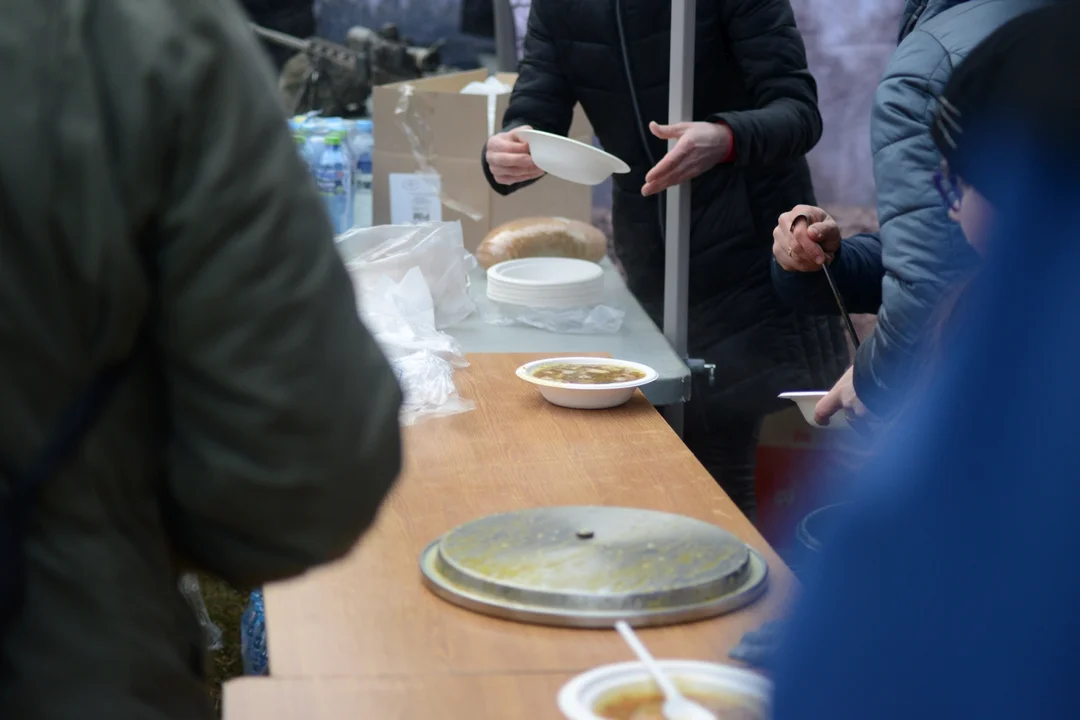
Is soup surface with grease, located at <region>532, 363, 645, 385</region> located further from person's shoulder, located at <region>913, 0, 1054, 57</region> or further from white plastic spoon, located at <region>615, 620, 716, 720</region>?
white plastic spoon, located at <region>615, 620, 716, 720</region>

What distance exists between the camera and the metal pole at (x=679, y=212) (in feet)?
7.98

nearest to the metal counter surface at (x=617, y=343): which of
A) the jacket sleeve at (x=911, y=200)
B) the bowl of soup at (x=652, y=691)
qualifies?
the jacket sleeve at (x=911, y=200)

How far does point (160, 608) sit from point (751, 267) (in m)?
2.20

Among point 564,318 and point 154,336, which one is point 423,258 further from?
point 154,336

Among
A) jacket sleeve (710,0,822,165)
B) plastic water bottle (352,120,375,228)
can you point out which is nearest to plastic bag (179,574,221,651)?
plastic water bottle (352,120,375,228)

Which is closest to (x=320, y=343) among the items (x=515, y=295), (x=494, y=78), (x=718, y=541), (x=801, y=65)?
(x=718, y=541)

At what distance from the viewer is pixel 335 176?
353 cm

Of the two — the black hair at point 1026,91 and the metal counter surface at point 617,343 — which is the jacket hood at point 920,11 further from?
the black hair at point 1026,91

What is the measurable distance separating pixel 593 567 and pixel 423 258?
1322 mm

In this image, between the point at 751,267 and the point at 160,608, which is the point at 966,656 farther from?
the point at 751,267

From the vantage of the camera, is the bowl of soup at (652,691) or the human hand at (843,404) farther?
the human hand at (843,404)

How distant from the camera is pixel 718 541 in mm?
1438

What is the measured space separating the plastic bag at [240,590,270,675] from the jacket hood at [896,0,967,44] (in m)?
1.25

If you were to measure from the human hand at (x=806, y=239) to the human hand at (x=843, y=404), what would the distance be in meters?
0.31
